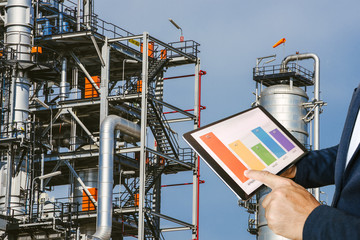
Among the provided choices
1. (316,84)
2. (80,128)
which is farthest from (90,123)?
(316,84)

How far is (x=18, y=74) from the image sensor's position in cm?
5509

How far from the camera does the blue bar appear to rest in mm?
4570

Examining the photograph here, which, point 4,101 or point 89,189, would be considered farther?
point 4,101

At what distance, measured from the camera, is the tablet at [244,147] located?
4.37 m

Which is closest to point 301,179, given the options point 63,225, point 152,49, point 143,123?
point 63,225

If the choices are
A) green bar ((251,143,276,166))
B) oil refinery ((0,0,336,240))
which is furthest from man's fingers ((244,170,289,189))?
oil refinery ((0,0,336,240))

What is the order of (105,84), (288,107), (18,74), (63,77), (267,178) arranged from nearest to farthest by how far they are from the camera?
(267,178) < (18,74) < (105,84) < (63,77) < (288,107)

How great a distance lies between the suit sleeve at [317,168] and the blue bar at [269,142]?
119mm

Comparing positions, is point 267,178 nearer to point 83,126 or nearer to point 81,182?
point 81,182

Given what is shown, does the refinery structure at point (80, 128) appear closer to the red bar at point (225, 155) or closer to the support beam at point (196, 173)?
the support beam at point (196, 173)

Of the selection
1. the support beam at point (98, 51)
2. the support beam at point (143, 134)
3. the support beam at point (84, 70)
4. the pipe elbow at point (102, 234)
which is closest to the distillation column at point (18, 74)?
the support beam at point (84, 70)

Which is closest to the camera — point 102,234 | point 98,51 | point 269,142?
point 269,142

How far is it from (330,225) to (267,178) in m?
0.78

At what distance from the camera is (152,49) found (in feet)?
196
